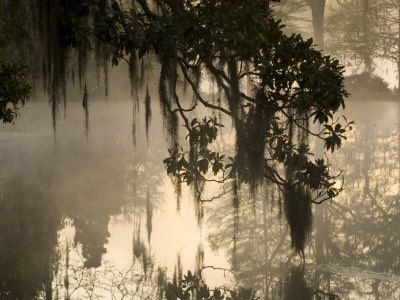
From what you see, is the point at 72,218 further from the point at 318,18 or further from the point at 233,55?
the point at 318,18

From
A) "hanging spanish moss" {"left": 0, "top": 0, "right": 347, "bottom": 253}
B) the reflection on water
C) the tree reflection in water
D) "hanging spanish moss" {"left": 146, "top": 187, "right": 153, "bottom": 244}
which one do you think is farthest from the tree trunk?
"hanging spanish moss" {"left": 0, "top": 0, "right": 347, "bottom": 253}

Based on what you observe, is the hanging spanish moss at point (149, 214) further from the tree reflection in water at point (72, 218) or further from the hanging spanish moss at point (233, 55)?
the hanging spanish moss at point (233, 55)

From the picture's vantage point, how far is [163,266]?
1089 centimetres

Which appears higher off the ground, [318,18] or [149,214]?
[318,18]

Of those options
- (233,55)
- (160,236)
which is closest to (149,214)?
(160,236)

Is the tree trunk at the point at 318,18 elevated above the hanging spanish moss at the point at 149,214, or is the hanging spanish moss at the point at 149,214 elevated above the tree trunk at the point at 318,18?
the tree trunk at the point at 318,18

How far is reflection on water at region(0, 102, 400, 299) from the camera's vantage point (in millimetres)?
9930

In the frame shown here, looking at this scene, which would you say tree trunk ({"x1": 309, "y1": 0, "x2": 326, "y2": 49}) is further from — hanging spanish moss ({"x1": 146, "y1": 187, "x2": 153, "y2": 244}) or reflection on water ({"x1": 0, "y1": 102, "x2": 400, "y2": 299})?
hanging spanish moss ({"x1": 146, "y1": 187, "x2": 153, "y2": 244})

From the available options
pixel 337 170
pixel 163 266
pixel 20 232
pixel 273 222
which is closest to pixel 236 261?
pixel 163 266

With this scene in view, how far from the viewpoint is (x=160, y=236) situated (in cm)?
1308

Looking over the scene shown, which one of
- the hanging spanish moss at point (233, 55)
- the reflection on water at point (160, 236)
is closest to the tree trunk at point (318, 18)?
the reflection on water at point (160, 236)

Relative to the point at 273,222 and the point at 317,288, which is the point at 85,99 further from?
the point at 273,222

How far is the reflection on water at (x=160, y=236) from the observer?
32.6 feet

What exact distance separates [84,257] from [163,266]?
1211 millimetres
